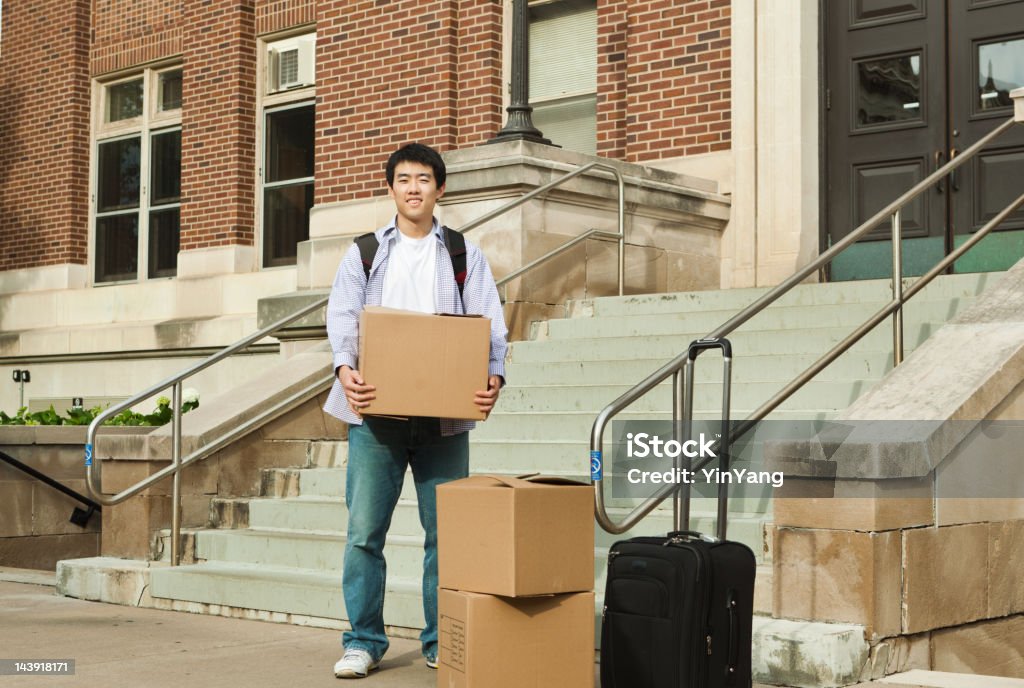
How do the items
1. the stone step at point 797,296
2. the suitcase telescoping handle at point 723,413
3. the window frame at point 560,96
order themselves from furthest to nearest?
the window frame at point 560,96
the stone step at point 797,296
the suitcase telescoping handle at point 723,413

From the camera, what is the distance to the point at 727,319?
27.9 ft

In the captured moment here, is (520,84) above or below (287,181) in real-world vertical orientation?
below

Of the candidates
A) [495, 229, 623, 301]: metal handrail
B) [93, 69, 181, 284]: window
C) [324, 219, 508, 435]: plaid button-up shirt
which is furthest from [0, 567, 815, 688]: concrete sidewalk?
[93, 69, 181, 284]: window

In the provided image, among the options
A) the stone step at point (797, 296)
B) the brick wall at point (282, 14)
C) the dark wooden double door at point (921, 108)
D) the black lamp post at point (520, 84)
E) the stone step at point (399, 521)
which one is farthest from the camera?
the brick wall at point (282, 14)

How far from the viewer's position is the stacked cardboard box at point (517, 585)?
460 cm

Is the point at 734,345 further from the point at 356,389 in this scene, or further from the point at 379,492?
the point at 356,389

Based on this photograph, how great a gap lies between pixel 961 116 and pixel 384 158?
17.1ft

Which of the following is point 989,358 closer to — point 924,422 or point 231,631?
point 924,422

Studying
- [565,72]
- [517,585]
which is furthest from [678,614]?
[565,72]

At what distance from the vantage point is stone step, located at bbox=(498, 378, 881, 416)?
719 cm

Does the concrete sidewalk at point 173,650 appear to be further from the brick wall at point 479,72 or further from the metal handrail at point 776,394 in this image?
the brick wall at point 479,72

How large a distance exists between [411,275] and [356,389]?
58 cm

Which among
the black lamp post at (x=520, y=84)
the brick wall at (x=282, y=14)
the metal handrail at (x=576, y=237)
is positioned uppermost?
the brick wall at (x=282, y=14)

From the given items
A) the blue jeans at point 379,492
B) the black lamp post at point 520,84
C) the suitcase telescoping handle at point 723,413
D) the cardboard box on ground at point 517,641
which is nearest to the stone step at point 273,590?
the blue jeans at point 379,492
